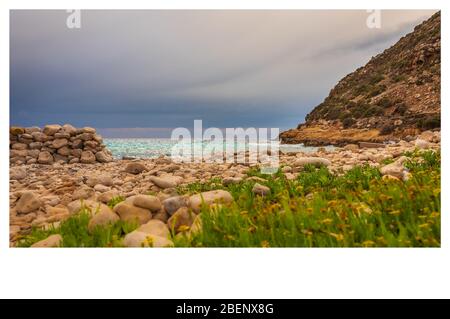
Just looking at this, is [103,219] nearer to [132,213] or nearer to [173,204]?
[132,213]

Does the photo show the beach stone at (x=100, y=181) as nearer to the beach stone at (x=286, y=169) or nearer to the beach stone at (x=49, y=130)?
the beach stone at (x=286, y=169)

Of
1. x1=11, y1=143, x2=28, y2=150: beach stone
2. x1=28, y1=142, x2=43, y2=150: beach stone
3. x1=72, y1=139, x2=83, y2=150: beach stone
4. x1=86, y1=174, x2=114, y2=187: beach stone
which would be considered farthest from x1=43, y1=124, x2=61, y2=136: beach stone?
x1=86, y1=174, x2=114, y2=187: beach stone

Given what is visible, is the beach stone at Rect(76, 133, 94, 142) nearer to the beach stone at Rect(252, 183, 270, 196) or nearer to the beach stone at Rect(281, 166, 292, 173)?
the beach stone at Rect(281, 166, 292, 173)

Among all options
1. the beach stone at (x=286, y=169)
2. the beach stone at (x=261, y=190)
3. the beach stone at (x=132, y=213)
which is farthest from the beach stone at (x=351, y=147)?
the beach stone at (x=132, y=213)

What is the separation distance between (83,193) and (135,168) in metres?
2.15

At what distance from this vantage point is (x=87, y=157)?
9922 mm

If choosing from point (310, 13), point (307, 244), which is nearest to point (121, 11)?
point (310, 13)

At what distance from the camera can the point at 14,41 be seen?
379cm

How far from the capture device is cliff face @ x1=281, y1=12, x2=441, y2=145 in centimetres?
838

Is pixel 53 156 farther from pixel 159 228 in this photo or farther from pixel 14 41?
pixel 159 228

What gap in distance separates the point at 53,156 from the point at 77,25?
689 centimetres

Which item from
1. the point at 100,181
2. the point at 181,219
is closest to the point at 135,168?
the point at 100,181

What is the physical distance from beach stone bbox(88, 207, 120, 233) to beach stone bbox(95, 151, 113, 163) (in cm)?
613
